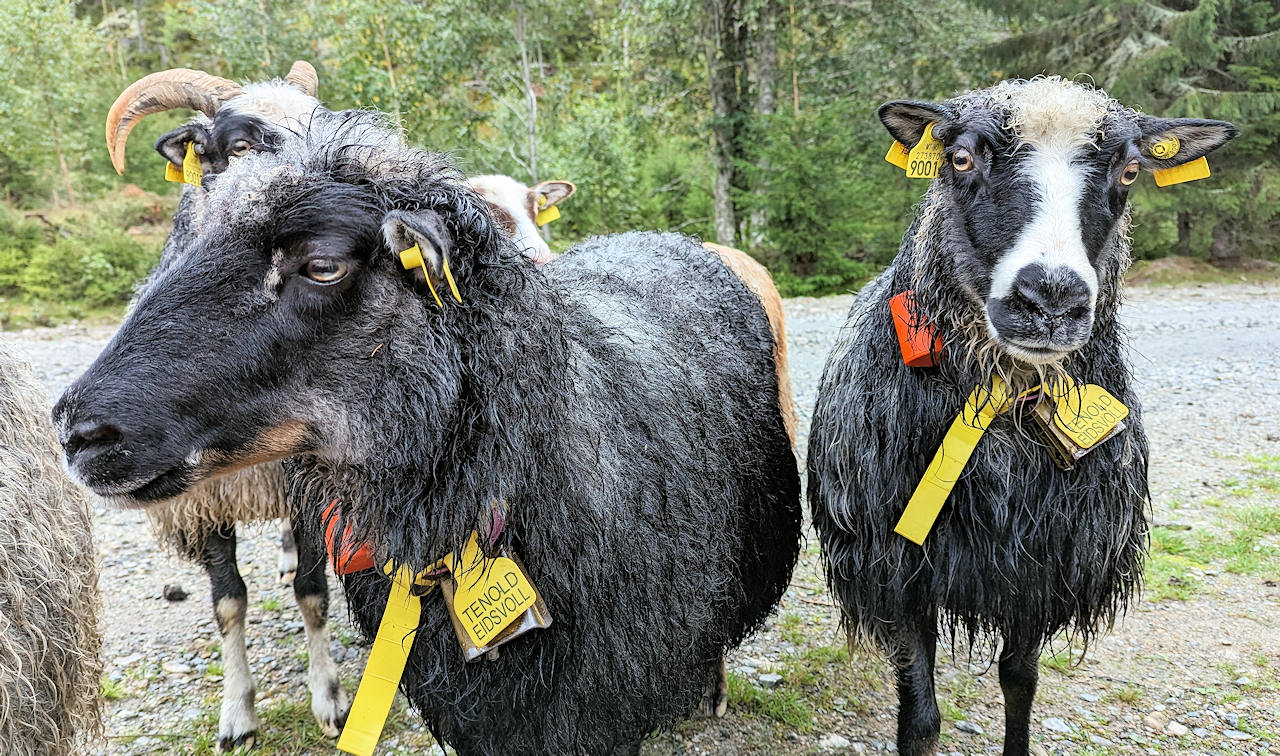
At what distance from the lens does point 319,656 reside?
3668 mm

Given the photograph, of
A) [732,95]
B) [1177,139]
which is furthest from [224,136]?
[732,95]

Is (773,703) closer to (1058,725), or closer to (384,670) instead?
(1058,725)

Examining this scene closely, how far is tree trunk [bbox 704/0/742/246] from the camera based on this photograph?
17.7m

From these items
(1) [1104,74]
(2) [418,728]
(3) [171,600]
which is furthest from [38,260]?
(1) [1104,74]

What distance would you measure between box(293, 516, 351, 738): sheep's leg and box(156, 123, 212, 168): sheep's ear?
74.0 inches

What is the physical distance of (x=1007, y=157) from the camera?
8.87 ft

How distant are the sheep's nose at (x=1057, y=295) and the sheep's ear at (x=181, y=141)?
353cm

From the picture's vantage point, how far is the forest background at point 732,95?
17062mm

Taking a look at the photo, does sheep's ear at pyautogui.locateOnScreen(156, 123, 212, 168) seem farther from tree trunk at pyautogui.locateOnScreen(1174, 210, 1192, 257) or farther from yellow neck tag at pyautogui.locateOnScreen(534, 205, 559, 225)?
tree trunk at pyautogui.locateOnScreen(1174, 210, 1192, 257)

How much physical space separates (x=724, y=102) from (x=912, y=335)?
666 inches

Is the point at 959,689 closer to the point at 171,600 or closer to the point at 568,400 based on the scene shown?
the point at 568,400

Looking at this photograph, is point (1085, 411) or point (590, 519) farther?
point (1085, 411)

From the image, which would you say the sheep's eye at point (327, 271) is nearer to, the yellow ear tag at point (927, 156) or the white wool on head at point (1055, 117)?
the yellow ear tag at point (927, 156)

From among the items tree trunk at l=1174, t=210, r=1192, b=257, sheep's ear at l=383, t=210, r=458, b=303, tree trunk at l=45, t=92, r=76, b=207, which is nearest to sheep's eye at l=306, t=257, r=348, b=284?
sheep's ear at l=383, t=210, r=458, b=303
